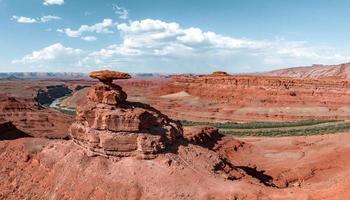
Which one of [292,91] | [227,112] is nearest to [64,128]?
[227,112]

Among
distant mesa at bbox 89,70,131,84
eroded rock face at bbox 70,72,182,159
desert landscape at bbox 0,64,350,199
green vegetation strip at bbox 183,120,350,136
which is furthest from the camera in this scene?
green vegetation strip at bbox 183,120,350,136

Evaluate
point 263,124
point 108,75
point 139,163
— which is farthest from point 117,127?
point 263,124

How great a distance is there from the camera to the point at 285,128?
243 ft

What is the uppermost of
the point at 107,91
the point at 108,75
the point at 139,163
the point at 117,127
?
the point at 108,75

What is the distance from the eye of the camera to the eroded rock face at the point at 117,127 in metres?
25.9

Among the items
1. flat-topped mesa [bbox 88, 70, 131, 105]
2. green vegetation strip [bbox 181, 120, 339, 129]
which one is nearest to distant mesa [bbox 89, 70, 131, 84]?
flat-topped mesa [bbox 88, 70, 131, 105]

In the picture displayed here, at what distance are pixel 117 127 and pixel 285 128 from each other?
52.8 meters

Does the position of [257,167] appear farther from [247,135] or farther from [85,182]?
[247,135]

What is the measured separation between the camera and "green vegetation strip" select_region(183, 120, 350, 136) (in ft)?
224

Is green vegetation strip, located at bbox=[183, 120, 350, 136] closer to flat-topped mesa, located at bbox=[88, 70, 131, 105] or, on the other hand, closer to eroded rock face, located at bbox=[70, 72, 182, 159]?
eroded rock face, located at bbox=[70, 72, 182, 159]

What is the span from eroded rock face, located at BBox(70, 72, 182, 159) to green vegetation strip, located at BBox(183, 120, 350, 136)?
4268cm

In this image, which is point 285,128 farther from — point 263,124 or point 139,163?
point 139,163

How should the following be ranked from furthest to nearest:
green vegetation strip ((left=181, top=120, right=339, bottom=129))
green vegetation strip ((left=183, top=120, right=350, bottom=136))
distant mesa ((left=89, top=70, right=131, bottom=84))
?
green vegetation strip ((left=181, top=120, right=339, bottom=129)), green vegetation strip ((left=183, top=120, right=350, bottom=136)), distant mesa ((left=89, top=70, right=131, bottom=84))

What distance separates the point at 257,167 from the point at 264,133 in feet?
92.7
